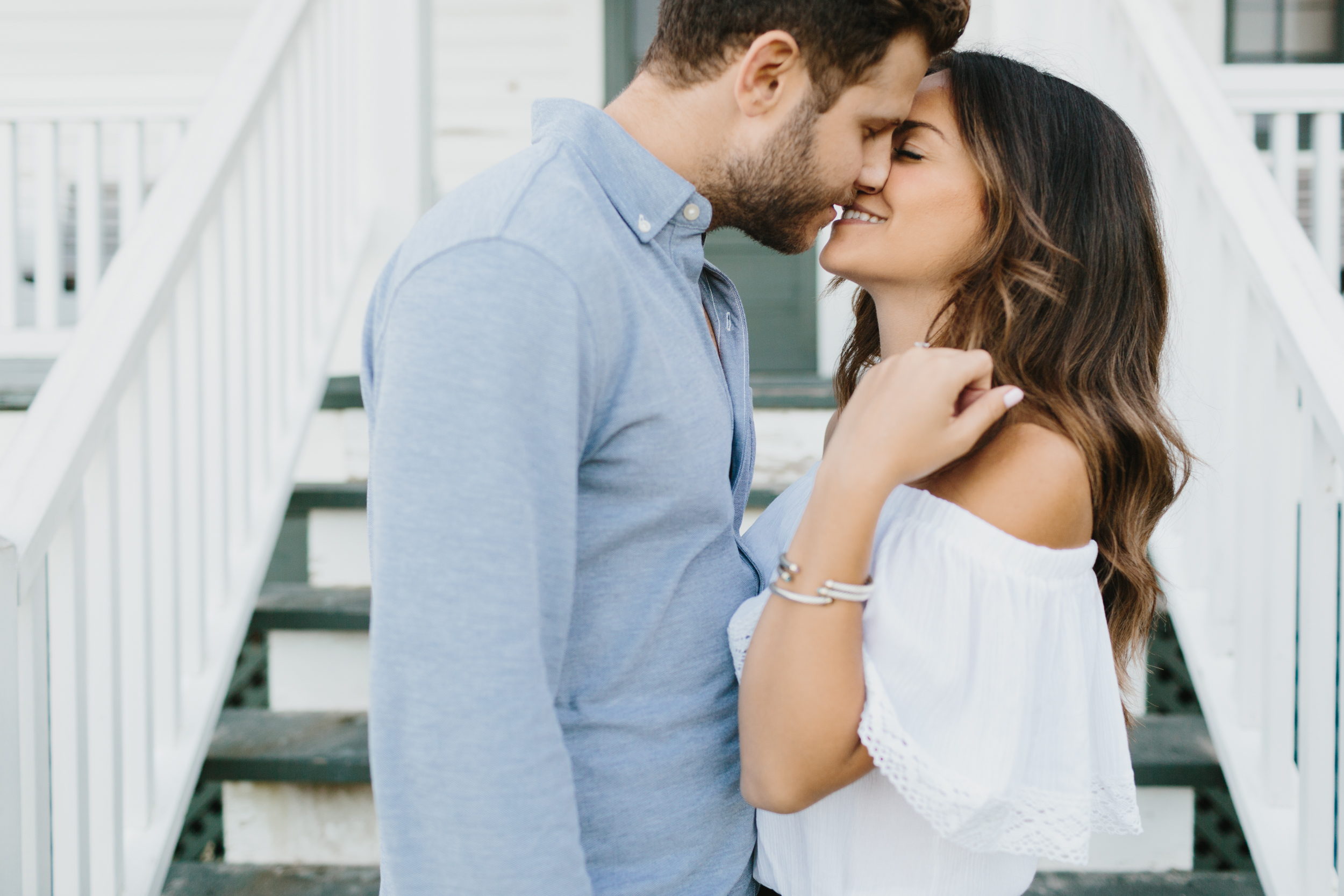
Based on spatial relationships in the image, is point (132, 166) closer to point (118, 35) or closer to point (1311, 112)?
point (118, 35)

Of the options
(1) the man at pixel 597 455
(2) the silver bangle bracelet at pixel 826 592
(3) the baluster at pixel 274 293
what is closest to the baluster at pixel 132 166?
(3) the baluster at pixel 274 293

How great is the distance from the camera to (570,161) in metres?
0.90

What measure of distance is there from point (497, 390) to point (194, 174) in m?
1.64

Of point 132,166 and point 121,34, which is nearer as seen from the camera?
point 132,166

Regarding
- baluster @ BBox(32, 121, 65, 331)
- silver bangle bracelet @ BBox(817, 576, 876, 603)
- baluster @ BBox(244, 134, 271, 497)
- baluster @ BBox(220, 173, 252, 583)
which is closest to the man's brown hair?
silver bangle bracelet @ BBox(817, 576, 876, 603)

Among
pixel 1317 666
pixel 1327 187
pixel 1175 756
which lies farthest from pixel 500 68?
pixel 1317 666

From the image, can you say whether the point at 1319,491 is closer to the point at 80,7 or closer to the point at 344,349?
the point at 344,349

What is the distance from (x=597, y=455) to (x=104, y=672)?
1242 mm

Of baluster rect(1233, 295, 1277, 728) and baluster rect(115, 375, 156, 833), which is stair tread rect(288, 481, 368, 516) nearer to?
baluster rect(115, 375, 156, 833)

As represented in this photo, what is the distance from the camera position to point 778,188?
1.11m

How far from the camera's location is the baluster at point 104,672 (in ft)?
5.23

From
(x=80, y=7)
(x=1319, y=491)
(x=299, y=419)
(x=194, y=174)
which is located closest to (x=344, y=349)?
(x=299, y=419)

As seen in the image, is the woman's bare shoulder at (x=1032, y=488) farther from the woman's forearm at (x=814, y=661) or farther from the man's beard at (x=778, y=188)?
the man's beard at (x=778, y=188)

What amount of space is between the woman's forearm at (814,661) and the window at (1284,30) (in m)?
4.79
